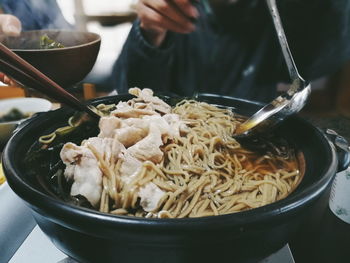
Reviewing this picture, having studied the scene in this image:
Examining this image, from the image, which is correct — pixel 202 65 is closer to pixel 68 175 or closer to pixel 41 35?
pixel 41 35

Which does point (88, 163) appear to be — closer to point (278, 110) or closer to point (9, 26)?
point (278, 110)

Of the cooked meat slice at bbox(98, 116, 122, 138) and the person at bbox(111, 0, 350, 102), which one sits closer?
the cooked meat slice at bbox(98, 116, 122, 138)

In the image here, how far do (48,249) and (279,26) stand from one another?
1.42 meters

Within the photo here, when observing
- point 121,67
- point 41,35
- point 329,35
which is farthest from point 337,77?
point 41,35

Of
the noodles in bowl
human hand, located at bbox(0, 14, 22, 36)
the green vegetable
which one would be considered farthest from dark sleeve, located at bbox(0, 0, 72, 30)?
the noodles in bowl

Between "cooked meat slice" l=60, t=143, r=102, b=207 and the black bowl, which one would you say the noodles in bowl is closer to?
"cooked meat slice" l=60, t=143, r=102, b=207

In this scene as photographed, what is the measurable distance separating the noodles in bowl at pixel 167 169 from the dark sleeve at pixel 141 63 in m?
1.05

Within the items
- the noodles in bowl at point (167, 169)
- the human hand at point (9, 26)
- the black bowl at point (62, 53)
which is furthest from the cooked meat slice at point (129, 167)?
the human hand at point (9, 26)

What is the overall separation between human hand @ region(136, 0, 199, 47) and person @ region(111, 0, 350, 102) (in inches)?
30.8

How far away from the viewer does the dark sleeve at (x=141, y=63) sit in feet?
8.23

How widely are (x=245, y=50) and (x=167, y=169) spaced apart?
2.16 metres

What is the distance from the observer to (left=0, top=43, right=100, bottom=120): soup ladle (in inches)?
40.7

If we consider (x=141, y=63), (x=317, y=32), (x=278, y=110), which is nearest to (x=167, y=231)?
(x=278, y=110)

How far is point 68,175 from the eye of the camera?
1154 mm
